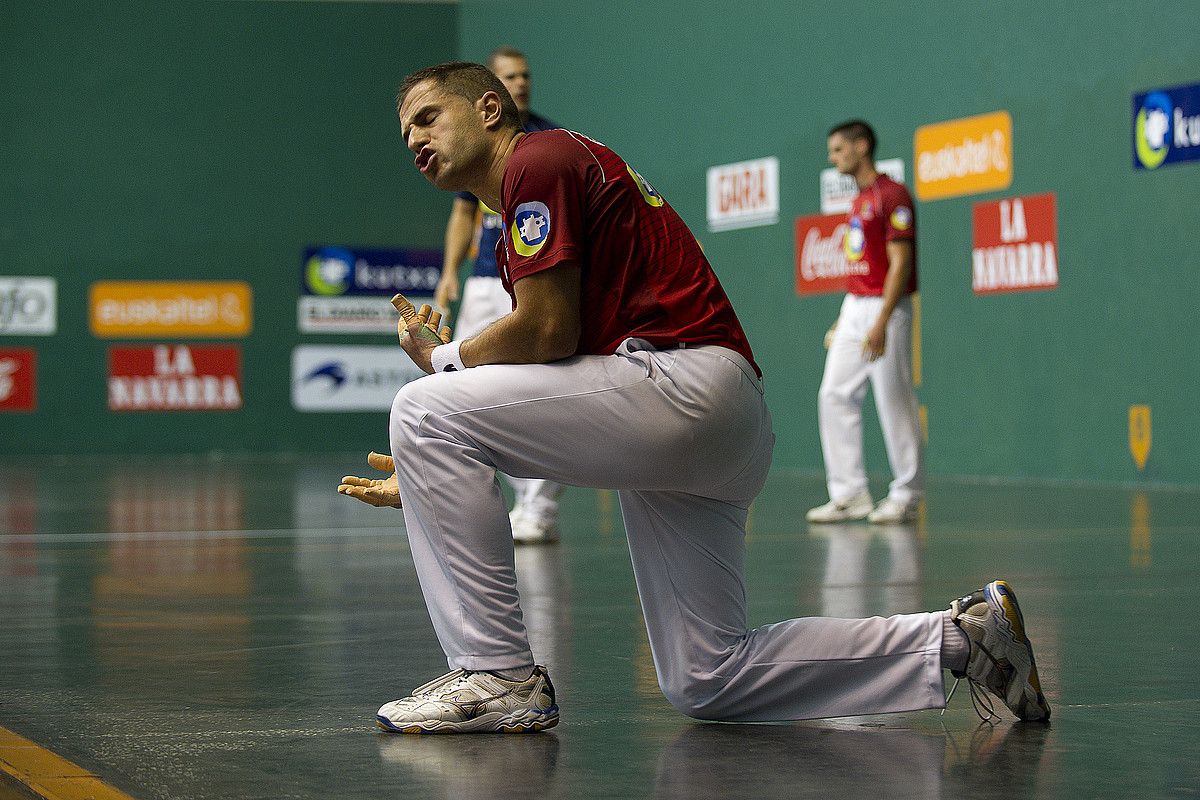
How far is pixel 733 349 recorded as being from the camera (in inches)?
118

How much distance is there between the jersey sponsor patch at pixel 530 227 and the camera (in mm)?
2855

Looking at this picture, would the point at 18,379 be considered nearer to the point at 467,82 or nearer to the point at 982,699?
Answer: the point at 467,82

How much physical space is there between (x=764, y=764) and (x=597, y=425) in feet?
1.90

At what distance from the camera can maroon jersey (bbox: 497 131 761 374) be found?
9.38 feet

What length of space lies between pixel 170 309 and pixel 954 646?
44.0 feet

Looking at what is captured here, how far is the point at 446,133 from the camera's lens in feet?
10.0

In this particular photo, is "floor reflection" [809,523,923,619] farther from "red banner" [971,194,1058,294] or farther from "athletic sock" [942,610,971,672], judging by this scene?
"red banner" [971,194,1058,294]

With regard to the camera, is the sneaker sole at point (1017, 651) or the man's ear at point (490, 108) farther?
the man's ear at point (490, 108)

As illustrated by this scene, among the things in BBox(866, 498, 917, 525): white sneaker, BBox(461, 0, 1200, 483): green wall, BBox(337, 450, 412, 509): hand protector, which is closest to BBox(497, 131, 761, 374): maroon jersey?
BBox(337, 450, 412, 509): hand protector

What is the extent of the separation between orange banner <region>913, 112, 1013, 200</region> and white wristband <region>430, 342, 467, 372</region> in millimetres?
8150

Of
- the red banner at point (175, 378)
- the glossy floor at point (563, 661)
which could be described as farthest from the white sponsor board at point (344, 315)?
the glossy floor at point (563, 661)

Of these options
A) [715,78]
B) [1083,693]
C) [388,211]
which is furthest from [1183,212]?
[388,211]

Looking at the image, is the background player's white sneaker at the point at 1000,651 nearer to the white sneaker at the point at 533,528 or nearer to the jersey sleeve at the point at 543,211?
the jersey sleeve at the point at 543,211

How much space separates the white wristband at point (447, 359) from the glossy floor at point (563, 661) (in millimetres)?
600
